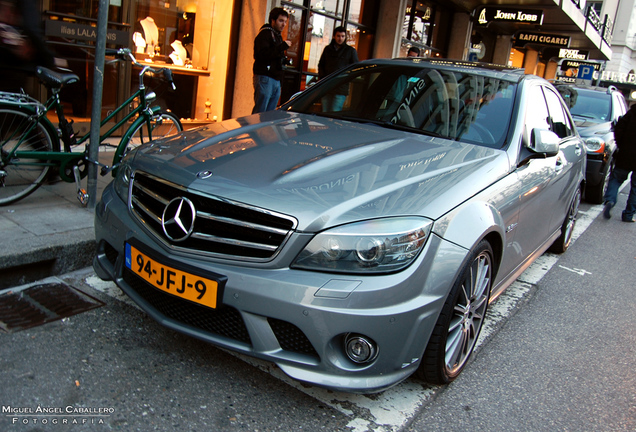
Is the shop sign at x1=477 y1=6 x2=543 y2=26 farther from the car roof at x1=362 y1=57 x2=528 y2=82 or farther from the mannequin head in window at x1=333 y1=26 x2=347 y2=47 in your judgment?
the car roof at x1=362 y1=57 x2=528 y2=82

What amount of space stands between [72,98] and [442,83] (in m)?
4.68

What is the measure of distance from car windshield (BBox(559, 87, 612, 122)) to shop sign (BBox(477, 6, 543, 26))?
6392 millimetres

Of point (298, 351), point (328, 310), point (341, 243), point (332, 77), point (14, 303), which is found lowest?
point (14, 303)

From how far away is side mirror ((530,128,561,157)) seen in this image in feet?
11.0

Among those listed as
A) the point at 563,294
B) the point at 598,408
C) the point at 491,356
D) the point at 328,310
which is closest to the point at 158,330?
the point at 328,310

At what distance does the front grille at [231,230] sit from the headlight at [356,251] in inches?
5.0

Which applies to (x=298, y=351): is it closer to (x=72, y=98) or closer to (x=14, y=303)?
(x=14, y=303)

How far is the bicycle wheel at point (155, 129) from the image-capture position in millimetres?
4766

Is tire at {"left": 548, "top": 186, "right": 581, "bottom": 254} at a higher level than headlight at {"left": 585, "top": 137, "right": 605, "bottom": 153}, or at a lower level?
lower

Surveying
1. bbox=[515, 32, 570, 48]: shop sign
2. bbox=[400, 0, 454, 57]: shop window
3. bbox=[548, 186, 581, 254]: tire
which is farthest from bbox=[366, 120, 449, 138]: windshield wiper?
bbox=[515, 32, 570, 48]: shop sign

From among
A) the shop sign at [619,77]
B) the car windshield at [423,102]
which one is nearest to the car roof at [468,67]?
the car windshield at [423,102]

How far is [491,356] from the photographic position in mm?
3168

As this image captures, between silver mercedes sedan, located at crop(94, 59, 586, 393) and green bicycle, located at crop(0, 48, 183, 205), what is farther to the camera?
green bicycle, located at crop(0, 48, 183, 205)

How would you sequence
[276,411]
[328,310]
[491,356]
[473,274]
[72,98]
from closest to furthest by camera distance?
[328,310] → [276,411] → [473,274] → [491,356] → [72,98]
